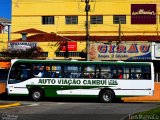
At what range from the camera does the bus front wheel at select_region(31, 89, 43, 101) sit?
29.8 meters

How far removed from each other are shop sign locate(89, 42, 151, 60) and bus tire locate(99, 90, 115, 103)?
1706 centimetres

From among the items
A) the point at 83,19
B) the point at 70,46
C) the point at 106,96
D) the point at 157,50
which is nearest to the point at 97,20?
the point at 83,19

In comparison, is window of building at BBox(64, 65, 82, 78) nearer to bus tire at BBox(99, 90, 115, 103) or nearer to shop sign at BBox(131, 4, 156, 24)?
bus tire at BBox(99, 90, 115, 103)

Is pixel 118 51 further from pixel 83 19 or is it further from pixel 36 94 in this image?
pixel 83 19

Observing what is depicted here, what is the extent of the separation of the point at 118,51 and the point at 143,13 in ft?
60.5

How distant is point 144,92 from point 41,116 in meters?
11.8

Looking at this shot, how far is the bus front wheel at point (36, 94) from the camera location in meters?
29.8

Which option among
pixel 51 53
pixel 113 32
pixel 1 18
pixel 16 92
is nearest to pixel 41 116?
pixel 16 92

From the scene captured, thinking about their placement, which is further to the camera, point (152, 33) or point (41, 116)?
point (152, 33)

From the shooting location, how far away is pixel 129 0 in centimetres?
6525

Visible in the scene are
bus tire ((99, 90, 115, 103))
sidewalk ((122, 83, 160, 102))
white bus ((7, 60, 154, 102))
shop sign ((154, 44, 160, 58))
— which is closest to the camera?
white bus ((7, 60, 154, 102))

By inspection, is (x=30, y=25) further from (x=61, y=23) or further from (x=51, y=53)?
(x=51, y=53)

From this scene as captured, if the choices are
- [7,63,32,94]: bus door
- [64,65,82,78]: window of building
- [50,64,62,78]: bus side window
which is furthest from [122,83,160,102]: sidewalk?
[7,63,32,94]: bus door

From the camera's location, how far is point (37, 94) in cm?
2994
